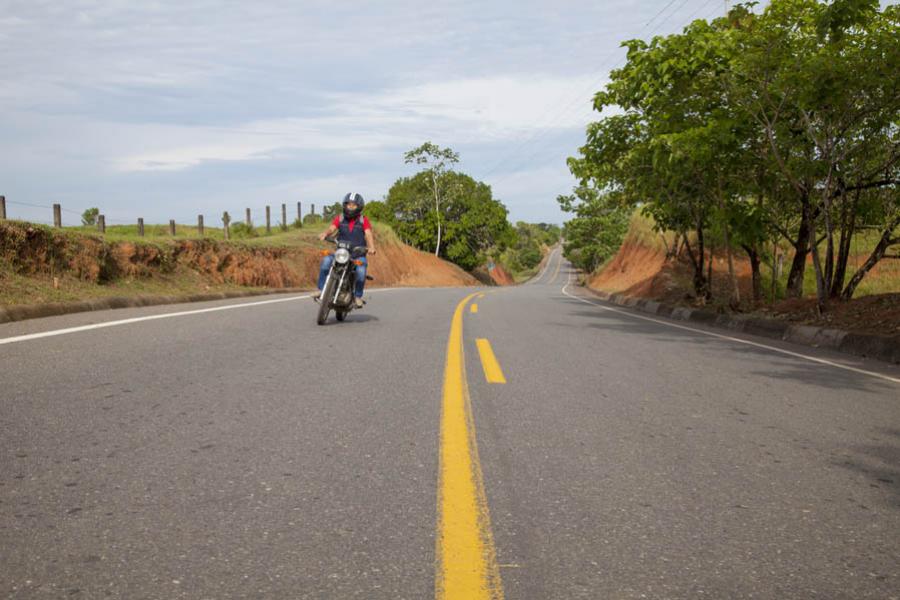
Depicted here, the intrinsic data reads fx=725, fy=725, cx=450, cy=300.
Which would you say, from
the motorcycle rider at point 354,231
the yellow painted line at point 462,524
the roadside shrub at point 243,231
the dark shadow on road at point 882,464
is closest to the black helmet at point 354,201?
the motorcycle rider at point 354,231

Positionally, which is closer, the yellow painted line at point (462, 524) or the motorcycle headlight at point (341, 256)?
the yellow painted line at point (462, 524)

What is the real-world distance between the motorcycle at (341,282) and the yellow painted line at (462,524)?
5.54 m

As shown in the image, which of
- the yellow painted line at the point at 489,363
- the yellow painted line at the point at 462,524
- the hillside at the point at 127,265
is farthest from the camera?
the hillside at the point at 127,265

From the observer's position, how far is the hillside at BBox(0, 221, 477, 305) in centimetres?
1280

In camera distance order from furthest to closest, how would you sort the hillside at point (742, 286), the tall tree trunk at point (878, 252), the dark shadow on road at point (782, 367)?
the tall tree trunk at point (878, 252)
the hillside at point (742, 286)
the dark shadow on road at point (782, 367)

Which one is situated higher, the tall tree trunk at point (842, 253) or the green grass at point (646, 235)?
the green grass at point (646, 235)

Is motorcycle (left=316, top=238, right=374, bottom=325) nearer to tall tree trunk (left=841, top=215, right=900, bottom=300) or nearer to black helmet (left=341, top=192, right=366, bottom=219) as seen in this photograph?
black helmet (left=341, top=192, right=366, bottom=219)

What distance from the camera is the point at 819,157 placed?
14.3 m

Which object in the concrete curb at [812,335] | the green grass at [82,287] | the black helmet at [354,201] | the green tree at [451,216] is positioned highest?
the green tree at [451,216]

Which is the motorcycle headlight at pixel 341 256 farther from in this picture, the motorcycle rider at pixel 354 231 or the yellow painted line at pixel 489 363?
the yellow painted line at pixel 489 363

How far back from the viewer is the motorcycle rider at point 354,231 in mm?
10492

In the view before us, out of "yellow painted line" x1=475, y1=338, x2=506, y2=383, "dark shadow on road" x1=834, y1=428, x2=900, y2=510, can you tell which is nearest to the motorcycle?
"yellow painted line" x1=475, y1=338, x2=506, y2=383

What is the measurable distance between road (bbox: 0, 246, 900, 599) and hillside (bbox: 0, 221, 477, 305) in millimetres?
6786

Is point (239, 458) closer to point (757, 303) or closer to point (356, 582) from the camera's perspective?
point (356, 582)
